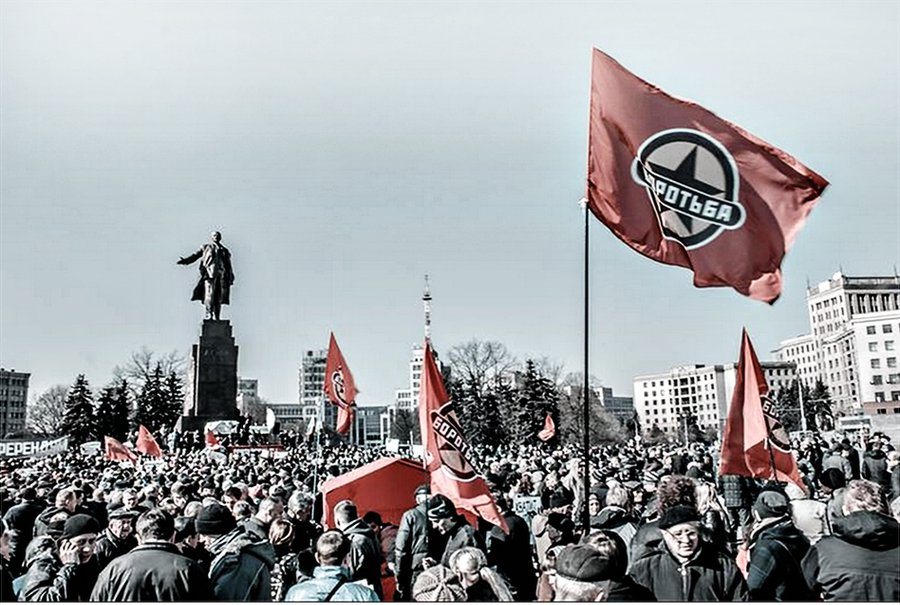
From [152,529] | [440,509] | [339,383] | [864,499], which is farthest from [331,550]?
[339,383]

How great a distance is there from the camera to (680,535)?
15.0 feet

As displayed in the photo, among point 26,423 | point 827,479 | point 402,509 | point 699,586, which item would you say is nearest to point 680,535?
point 699,586

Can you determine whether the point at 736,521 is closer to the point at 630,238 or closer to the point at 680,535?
the point at 630,238

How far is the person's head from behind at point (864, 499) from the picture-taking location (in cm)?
458

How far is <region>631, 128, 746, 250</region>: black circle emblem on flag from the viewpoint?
629 cm

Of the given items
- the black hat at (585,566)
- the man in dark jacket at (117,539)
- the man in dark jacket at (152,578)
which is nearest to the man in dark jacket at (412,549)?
the man in dark jacket at (117,539)

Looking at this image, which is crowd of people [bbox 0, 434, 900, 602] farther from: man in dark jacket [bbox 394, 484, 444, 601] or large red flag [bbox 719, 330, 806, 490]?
large red flag [bbox 719, 330, 806, 490]

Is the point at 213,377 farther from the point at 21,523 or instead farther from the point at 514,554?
the point at 514,554

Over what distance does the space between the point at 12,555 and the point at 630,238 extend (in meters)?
5.81

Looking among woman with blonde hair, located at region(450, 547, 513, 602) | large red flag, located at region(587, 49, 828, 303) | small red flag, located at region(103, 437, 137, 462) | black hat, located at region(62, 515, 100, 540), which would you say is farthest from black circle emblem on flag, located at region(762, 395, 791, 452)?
small red flag, located at region(103, 437, 137, 462)

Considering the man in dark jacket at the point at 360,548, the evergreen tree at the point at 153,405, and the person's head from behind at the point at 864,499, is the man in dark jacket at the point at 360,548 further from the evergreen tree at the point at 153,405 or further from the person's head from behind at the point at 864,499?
the evergreen tree at the point at 153,405

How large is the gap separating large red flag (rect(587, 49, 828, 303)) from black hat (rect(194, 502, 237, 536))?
11.5 feet

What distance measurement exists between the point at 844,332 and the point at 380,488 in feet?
438

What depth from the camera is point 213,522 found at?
5734mm
